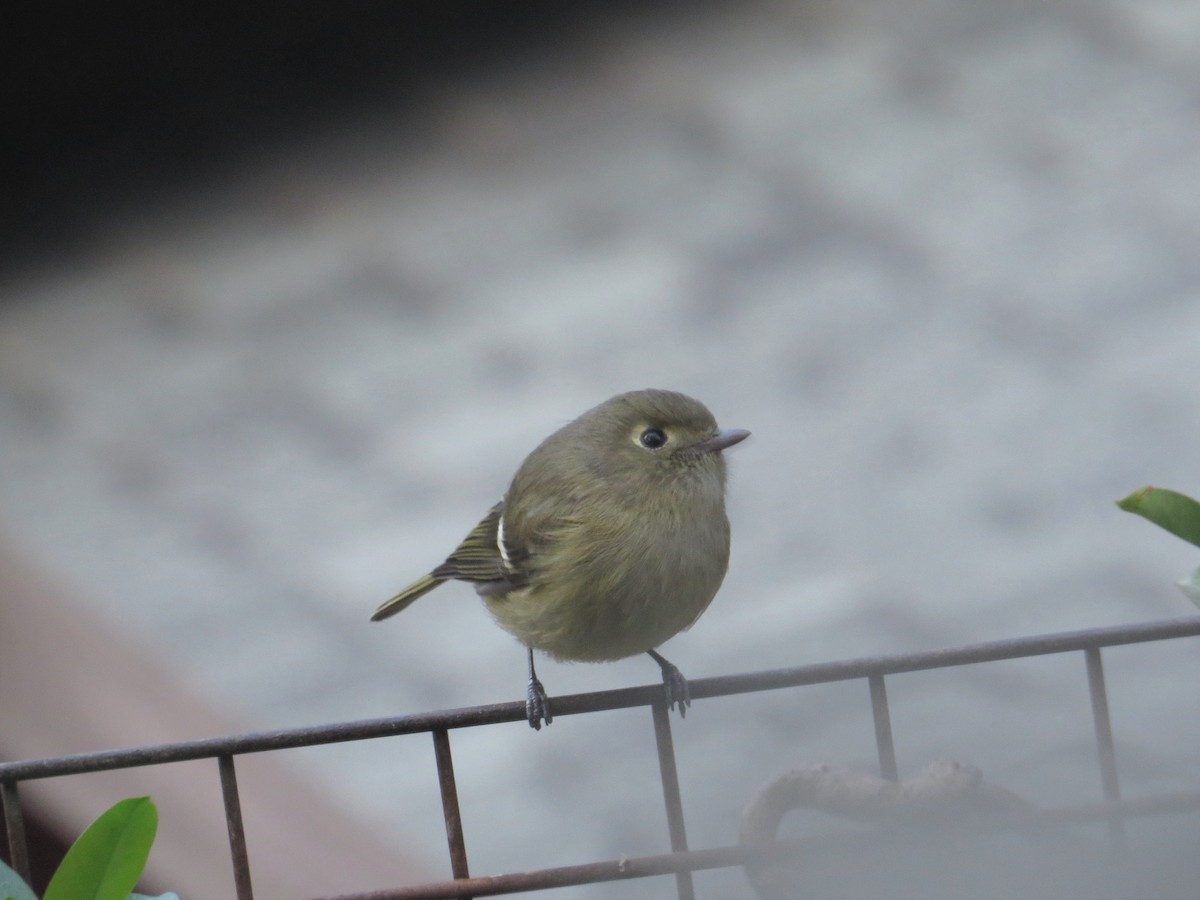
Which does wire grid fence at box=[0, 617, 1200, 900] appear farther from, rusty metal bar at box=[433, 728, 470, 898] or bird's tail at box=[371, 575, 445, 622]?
bird's tail at box=[371, 575, 445, 622]

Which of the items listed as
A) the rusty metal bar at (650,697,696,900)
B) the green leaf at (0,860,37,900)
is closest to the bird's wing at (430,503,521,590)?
the rusty metal bar at (650,697,696,900)

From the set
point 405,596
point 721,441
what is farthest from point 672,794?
point 405,596

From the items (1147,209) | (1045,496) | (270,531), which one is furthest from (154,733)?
(1147,209)

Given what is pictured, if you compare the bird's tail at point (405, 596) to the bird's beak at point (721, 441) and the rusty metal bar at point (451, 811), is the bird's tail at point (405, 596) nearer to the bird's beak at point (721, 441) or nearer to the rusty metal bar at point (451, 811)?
the bird's beak at point (721, 441)

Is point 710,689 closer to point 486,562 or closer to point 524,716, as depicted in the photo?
point 524,716

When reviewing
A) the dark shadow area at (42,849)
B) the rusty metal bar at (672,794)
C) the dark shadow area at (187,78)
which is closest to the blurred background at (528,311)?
the dark shadow area at (187,78)

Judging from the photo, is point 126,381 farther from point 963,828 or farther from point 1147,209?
point 963,828
